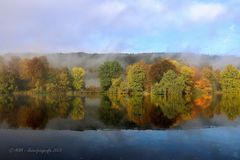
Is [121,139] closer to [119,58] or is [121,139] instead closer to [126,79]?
[126,79]

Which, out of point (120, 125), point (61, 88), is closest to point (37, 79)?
point (61, 88)

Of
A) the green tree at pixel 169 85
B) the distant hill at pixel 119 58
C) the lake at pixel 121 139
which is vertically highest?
the distant hill at pixel 119 58

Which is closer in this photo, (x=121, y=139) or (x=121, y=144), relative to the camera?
(x=121, y=144)

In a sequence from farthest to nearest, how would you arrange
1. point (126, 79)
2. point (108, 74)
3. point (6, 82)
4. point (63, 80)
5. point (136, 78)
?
1. point (108, 74)
2. point (63, 80)
3. point (126, 79)
4. point (136, 78)
5. point (6, 82)

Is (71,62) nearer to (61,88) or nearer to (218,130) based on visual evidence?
(61,88)

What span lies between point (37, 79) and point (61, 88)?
6226 millimetres

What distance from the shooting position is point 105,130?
26.2 meters

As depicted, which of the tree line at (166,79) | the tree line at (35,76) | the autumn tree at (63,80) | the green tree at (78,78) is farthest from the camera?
the green tree at (78,78)

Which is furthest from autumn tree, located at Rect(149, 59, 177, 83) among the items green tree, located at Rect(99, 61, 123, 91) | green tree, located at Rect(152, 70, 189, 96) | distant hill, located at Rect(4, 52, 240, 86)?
distant hill, located at Rect(4, 52, 240, 86)

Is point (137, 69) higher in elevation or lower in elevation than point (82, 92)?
higher

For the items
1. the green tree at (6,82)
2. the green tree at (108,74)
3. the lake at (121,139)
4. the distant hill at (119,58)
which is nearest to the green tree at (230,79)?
the distant hill at (119,58)

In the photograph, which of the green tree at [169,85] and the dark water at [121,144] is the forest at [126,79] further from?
the dark water at [121,144]

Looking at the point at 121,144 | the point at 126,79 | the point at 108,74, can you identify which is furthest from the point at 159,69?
the point at 121,144

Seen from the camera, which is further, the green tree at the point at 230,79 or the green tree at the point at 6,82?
the green tree at the point at 230,79
